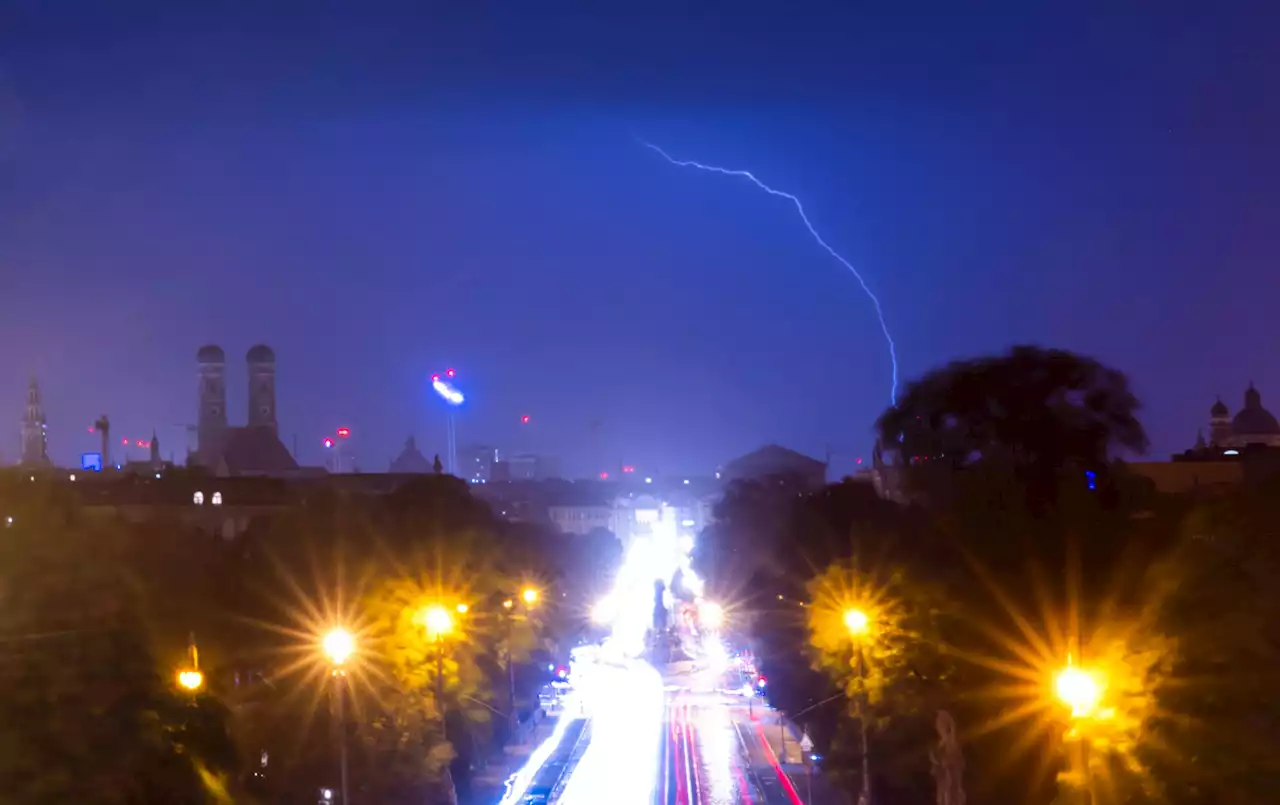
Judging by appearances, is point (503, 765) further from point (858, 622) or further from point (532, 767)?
point (858, 622)

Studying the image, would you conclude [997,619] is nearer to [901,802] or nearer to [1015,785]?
[1015,785]

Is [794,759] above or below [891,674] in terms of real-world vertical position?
below

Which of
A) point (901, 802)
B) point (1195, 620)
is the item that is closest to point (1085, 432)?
point (901, 802)

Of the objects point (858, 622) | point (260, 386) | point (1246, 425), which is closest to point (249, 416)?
point (260, 386)

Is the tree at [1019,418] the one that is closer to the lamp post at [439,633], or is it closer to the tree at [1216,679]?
the lamp post at [439,633]

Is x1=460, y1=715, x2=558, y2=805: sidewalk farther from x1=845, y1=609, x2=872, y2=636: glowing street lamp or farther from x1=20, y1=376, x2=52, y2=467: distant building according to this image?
x1=20, y1=376, x2=52, y2=467: distant building

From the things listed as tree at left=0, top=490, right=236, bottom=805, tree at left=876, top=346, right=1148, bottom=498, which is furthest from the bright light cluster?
tree at left=0, top=490, right=236, bottom=805

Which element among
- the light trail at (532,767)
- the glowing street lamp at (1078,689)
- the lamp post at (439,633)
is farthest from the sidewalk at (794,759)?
the glowing street lamp at (1078,689)
